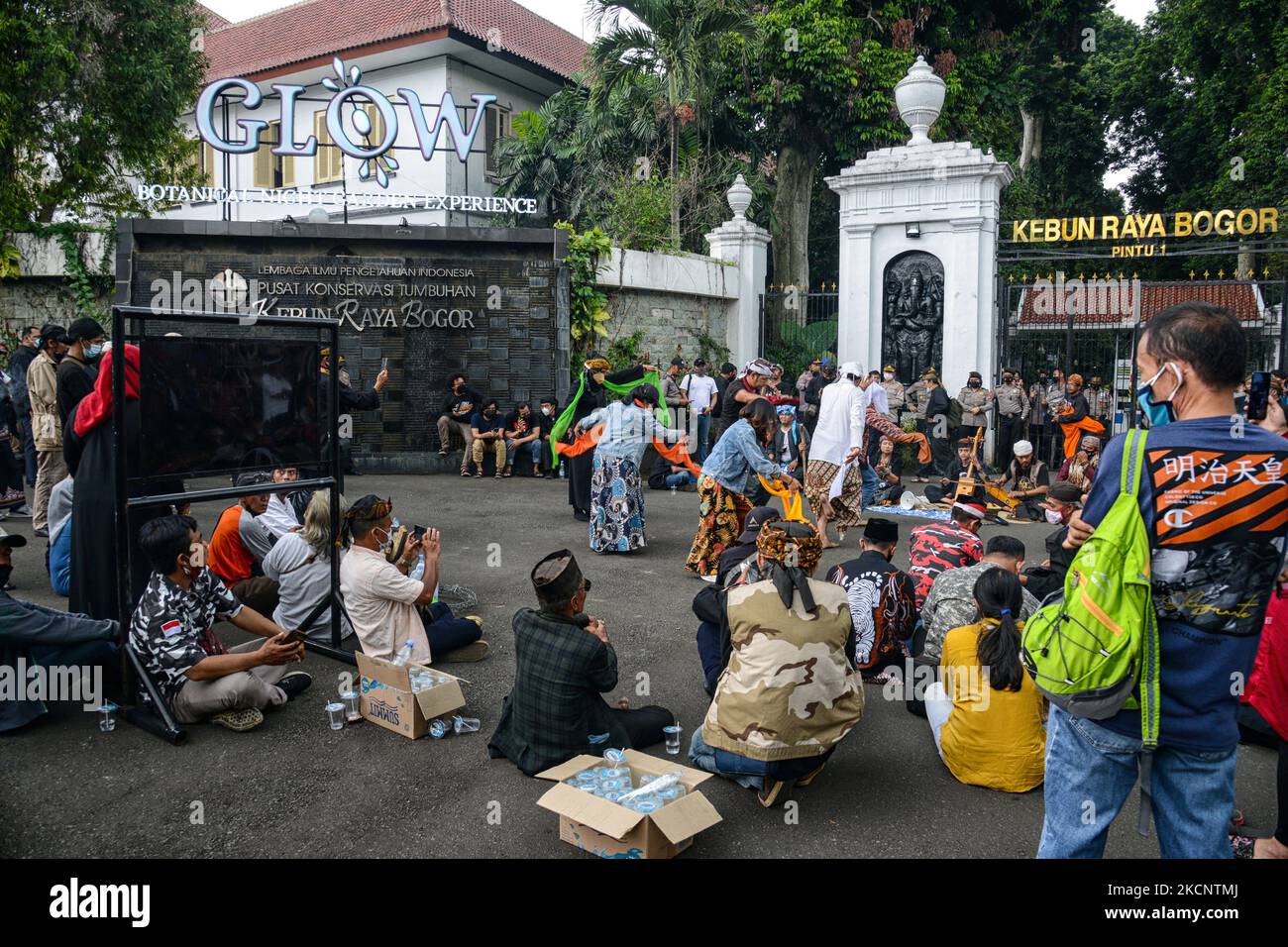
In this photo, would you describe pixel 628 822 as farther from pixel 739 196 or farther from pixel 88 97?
pixel 88 97

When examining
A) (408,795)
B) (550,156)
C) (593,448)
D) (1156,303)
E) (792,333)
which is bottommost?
(408,795)

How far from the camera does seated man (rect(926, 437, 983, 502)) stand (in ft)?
36.0

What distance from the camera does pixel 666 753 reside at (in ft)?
15.8

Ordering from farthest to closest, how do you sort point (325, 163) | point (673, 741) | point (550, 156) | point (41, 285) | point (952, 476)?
point (325, 163) → point (550, 156) → point (41, 285) → point (952, 476) → point (673, 741)

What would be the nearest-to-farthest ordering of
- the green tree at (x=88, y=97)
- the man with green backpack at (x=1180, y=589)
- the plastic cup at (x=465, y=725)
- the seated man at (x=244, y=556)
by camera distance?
1. the man with green backpack at (x=1180, y=589)
2. the plastic cup at (x=465, y=725)
3. the seated man at (x=244, y=556)
4. the green tree at (x=88, y=97)

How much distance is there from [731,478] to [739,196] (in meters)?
12.0

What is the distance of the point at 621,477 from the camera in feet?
30.0

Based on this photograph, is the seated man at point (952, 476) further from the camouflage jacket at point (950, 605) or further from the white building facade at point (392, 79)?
the white building facade at point (392, 79)

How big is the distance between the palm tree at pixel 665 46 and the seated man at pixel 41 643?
586 inches

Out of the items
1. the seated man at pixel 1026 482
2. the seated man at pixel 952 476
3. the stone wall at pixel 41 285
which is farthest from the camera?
the stone wall at pixel 41 285

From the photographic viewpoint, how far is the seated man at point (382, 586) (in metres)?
5.55

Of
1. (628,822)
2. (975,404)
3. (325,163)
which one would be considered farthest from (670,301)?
(628,822)

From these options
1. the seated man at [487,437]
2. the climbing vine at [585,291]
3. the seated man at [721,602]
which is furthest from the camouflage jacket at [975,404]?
the seated man at [721,602]

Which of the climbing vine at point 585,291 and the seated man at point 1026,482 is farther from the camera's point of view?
the climbing vine at point 585,291
